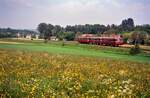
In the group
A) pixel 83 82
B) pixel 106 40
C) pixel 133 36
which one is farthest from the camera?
pixel 133 36

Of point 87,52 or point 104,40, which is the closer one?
point 87,52

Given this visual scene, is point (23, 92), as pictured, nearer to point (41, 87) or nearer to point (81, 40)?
point (41, 87)

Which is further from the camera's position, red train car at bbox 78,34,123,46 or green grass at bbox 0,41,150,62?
red train car at bbox 78,34,123,46


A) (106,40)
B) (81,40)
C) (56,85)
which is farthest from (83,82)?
(81,40)

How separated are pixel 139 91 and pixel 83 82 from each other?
7.32ft

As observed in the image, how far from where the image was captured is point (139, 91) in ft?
33.4

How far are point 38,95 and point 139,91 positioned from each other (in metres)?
3.90

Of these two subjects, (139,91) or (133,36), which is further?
(133,36)

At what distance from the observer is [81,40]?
97.7 m

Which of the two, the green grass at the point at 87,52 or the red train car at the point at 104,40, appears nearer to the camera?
the green grass at the point at 87,52

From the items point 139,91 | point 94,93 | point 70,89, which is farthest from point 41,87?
point 139,91

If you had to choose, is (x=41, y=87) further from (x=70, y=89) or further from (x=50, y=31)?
(x=50, y=31)

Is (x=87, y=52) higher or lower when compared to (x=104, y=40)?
lower

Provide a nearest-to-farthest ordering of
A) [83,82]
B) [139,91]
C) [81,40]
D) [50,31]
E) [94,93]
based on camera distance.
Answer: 1. [94,93]
2. [139,91]
3. [83,82]
4. [81,40]
5. [50,31]
